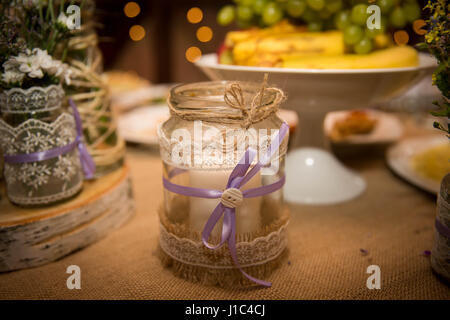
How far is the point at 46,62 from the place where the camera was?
1.95 feet

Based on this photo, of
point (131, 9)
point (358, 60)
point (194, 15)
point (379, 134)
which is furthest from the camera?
point (194, 15)

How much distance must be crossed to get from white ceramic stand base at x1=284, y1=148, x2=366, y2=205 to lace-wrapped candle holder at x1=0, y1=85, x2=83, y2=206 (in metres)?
0.51

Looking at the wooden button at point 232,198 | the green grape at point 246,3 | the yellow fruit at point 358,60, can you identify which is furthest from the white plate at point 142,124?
the wooden button at point 232,198

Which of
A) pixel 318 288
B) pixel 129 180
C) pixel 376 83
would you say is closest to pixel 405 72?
pixel 376 83

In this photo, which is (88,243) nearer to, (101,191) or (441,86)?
(101,191)

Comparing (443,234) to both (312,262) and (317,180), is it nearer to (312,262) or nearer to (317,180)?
(312,262)

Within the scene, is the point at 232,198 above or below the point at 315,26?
below

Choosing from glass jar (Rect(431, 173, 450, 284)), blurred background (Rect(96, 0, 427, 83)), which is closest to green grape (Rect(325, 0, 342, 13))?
glass jar (Rect(431, 173, 450, 284))

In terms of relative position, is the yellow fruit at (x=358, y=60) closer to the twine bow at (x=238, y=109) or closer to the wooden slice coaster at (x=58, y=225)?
the twine bow at (x=238, y=109)

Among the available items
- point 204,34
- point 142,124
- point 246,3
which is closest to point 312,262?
point 246,3

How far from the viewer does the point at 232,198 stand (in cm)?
52

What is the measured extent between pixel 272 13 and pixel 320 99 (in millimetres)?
237

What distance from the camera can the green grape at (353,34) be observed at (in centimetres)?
73

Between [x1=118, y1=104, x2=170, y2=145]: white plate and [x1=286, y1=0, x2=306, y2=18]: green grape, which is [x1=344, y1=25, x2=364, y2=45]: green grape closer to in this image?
[x1=286, y1=0, x2=306, y2=18]: green grape
